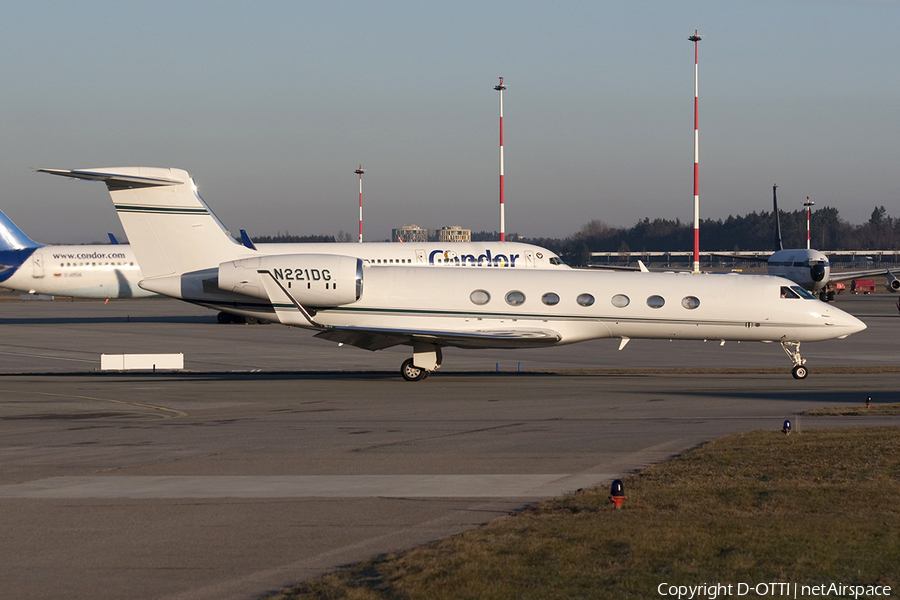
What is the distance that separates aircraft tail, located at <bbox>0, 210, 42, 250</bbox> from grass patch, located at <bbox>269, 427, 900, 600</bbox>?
4391 centimetres

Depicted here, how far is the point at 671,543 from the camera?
8.23 m

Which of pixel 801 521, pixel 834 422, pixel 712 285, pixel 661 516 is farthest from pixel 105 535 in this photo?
pixel 712 285

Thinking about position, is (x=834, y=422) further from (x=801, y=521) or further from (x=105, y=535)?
(x=105, y=535)

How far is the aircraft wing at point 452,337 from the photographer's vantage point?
2270 centimetres

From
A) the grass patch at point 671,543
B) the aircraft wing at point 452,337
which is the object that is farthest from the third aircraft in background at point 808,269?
the grass patch at point 671,543

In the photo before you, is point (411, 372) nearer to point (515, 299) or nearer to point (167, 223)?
point (515, 299)

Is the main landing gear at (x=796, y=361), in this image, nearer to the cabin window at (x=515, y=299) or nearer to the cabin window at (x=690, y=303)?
the cabin window at (x=690, y=303)

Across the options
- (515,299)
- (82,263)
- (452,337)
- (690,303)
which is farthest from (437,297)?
(82,263)

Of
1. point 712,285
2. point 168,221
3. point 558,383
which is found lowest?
point 558,383

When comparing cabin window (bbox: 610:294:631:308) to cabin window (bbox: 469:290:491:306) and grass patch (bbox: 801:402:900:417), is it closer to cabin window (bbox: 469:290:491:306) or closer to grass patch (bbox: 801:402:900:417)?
cabin window (bbox: 469:290:491:306)

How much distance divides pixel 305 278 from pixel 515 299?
5435 mm

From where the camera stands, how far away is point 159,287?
2434cm

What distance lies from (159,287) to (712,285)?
14.7 m

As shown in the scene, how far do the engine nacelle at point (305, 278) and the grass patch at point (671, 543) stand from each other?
1295 cm
